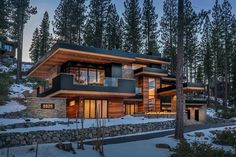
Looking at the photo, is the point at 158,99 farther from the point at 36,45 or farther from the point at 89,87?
the point at 36,45

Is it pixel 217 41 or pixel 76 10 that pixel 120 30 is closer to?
pixel 76 10

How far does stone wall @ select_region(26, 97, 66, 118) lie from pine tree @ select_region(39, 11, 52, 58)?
36769 millimetres

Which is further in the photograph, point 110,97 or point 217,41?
point 217,41

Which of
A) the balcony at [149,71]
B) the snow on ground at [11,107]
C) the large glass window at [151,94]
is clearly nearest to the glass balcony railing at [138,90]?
the large glass window at [151,94]

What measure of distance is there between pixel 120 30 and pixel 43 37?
60.1 feet

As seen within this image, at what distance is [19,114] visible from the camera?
24156mm

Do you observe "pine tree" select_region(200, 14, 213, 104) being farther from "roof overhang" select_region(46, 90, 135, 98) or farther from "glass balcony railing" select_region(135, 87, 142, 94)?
"roof overhang" select_region(46, 90, 135, 98)

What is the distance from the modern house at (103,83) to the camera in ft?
83.1

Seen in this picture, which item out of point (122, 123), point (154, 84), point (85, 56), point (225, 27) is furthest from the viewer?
point (225, 27)

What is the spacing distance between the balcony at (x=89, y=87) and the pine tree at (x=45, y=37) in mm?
32406

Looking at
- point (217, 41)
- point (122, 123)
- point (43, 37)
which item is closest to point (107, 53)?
point (122, 123)

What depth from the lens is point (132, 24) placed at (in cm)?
5097

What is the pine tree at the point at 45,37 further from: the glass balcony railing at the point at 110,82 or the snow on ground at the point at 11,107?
the glass balcony railing at the point at 110,82

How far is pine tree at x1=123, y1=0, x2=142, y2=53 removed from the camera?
50.7 m
